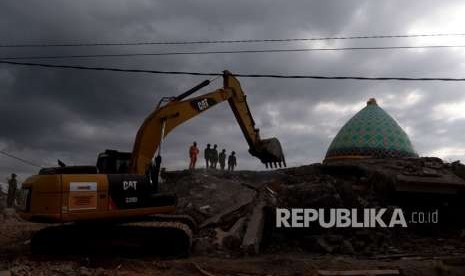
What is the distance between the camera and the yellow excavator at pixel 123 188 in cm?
929

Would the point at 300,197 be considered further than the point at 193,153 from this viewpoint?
No

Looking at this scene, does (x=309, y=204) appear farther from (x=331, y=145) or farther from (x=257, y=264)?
(x=331, y=145)

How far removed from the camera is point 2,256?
10492mm

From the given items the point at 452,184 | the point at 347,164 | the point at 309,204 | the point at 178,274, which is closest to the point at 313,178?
the point at 347,164

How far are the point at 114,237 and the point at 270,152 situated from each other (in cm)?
596

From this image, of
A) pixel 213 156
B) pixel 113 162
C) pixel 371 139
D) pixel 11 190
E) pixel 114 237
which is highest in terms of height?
pixel 371 139

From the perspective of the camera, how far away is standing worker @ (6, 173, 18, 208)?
78.1 ft

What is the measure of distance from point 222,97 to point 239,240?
14.0 feet

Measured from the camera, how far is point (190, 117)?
12.5 metres

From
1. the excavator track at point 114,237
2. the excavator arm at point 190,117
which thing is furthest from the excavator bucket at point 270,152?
the excavator track at point 114,237

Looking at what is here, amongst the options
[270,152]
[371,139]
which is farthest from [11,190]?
[371,139]

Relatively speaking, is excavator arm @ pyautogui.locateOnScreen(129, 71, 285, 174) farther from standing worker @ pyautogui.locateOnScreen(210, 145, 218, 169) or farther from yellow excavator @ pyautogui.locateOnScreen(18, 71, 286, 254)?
standing worker @ pyautogui.locateOnScreen(210, 145, 218, 169)

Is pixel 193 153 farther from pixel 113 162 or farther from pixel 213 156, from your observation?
pixel 113 162

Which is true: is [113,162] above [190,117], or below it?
below
